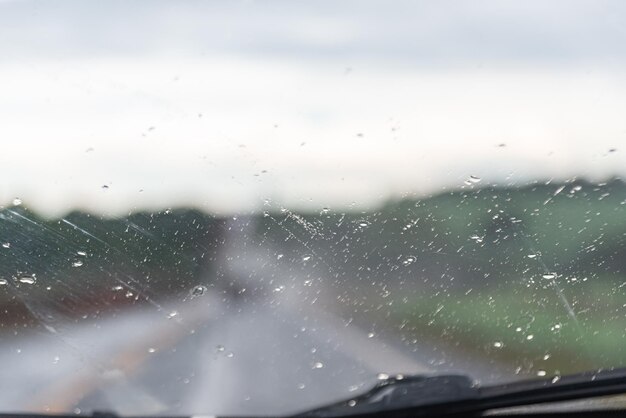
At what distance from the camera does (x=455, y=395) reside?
3.63m

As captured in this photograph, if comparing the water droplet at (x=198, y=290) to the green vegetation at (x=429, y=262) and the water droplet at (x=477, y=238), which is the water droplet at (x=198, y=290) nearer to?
the green vegetation at (x=429, y=262)

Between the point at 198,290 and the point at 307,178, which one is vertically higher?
the point at 307,178

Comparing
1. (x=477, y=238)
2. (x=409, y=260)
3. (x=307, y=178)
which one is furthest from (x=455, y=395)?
Result: (x=307, y=178)

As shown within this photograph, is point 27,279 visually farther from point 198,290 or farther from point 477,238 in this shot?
point 477,238

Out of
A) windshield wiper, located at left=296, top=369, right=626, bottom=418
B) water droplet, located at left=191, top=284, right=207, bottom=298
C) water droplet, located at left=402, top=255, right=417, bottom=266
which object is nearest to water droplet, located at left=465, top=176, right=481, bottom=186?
water droplet, located at left=402, top=255, right=417, bottom=266

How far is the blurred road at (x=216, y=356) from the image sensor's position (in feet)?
12.0

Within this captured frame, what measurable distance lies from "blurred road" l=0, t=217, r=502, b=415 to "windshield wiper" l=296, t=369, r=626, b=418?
4.8 inches

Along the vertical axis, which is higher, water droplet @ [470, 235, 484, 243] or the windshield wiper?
water droplet @ [470, 235, 484, 243]

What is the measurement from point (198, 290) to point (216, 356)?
0.39 metres

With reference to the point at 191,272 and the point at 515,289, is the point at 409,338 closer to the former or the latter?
the point at 515,289

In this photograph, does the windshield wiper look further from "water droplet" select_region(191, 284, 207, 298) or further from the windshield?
"water droplet" select_region(191, 284, 207, 298)

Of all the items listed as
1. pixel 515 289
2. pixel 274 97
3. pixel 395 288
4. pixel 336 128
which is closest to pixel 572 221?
pixel 515 289

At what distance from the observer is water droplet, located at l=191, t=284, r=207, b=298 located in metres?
4.15

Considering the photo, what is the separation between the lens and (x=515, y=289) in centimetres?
440
